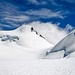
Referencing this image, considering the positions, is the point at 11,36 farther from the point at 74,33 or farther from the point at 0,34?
the point at 74,33

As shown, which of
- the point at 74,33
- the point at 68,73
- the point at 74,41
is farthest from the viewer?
the point at 74,33

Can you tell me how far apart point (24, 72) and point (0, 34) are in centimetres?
12371

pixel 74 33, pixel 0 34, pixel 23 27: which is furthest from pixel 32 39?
pixel 74 33

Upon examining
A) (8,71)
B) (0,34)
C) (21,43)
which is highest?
(0,34)

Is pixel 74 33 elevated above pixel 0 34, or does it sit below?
below

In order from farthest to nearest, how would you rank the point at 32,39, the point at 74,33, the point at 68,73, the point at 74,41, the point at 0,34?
the point at 0,34, the point at 32,39, the point at 74,33, the point at 74,41, the point at 68,73

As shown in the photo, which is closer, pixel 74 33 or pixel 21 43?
pixel 74 33

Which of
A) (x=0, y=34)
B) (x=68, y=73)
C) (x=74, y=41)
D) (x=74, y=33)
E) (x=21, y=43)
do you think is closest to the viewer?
(x=68, y=73)

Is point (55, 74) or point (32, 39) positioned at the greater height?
point (32, 39)

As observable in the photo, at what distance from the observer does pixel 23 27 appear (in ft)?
469

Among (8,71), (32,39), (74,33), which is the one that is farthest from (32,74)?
(32,39)

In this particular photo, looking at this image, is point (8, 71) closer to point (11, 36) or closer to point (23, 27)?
point (11, 36)

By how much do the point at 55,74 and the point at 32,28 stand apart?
127 m

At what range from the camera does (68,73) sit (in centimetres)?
1833
